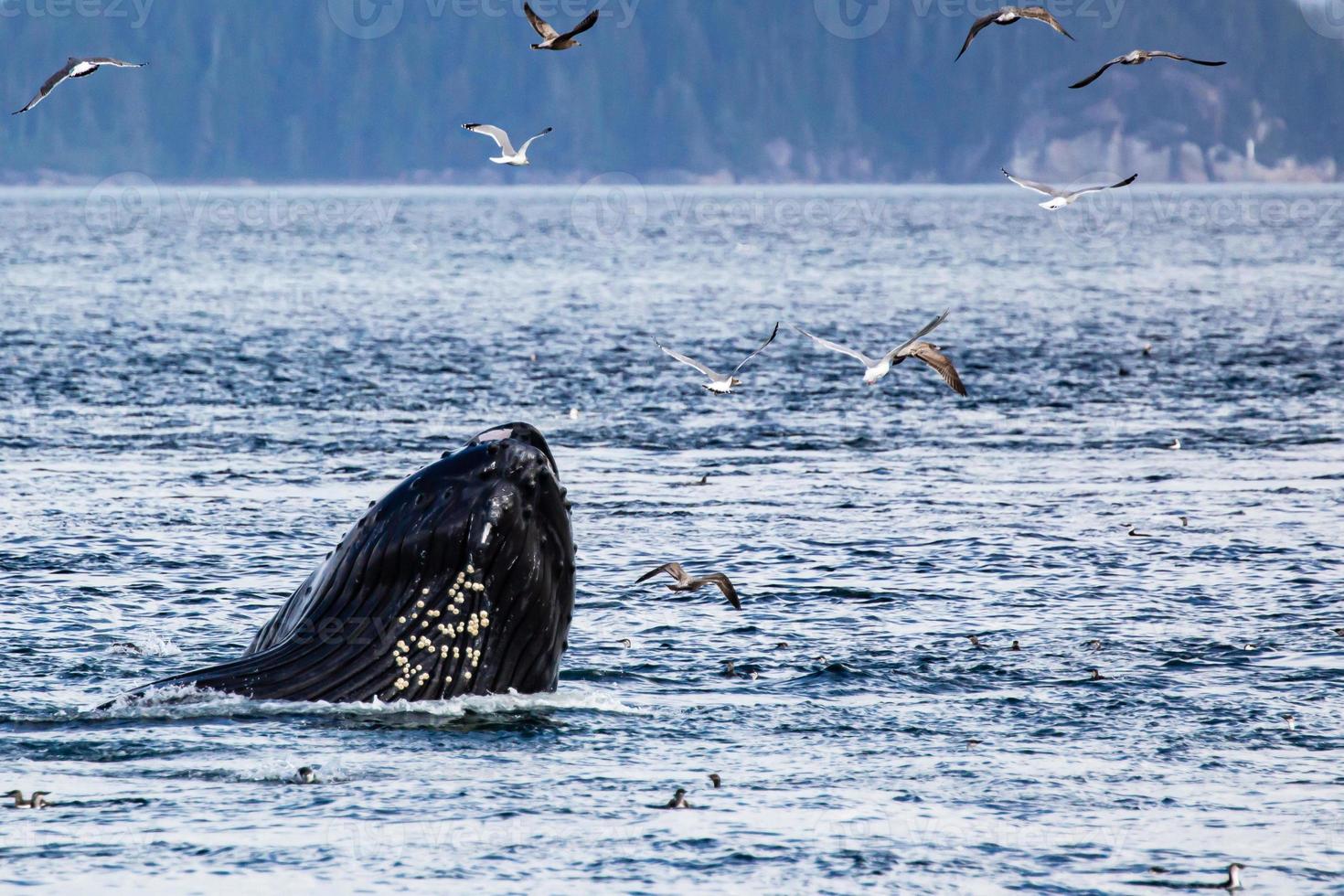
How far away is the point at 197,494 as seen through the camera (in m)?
22.1

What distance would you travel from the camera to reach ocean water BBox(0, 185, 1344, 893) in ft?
33.4

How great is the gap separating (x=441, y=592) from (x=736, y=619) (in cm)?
516

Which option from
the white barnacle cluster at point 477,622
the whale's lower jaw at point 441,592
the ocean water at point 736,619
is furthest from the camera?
the white barnacle cluster at point 477,622

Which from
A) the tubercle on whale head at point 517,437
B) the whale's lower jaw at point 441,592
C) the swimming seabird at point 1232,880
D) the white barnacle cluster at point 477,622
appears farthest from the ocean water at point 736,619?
the tubercle on whale head at point 517,437

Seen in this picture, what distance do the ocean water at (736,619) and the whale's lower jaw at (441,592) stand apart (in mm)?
281

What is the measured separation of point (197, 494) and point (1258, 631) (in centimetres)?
1199

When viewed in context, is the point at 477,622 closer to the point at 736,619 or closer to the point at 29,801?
the point at 29,801

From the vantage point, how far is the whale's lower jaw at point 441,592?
37.0 feet

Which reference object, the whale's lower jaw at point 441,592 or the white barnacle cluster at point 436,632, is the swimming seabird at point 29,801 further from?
the white barnacle cluster at point 436,632

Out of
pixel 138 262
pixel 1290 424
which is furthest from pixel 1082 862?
pixel 138 262

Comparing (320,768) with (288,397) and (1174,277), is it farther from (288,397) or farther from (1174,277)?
(1174,277)

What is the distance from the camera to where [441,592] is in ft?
37.4

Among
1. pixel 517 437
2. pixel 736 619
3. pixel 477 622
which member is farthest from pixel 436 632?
pixel 736 619

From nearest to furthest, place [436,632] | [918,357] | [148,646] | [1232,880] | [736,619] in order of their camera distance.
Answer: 1. [1232,880]
2. [436,632]
3. [148,646]
4. [918,357]
5. [736,619]
